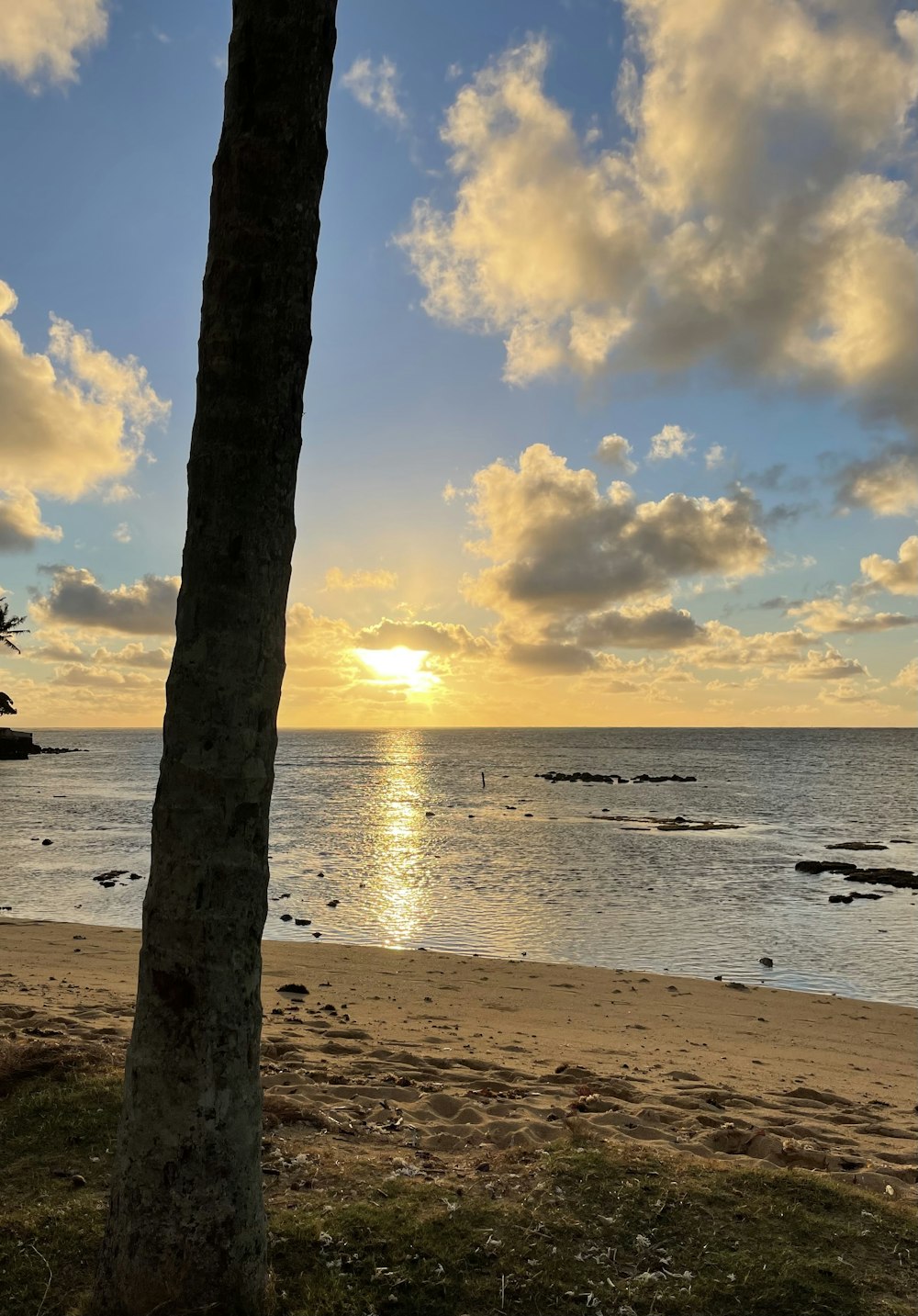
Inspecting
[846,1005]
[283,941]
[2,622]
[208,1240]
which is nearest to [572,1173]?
[208,1240]

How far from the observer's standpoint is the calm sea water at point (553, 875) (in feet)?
61.6

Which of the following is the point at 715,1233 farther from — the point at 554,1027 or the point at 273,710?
the point at 554,1027

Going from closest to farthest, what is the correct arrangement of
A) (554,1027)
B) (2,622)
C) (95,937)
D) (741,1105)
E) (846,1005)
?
(741,1105) < (554,1027) < (846,1005) < (95,937) < (2,622)

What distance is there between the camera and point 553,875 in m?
29.0

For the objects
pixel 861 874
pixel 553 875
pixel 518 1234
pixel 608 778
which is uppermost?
pixel 518 1234

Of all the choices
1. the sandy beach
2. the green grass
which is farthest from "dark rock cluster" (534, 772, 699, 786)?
A: the green grass

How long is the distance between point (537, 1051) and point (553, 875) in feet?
63.3

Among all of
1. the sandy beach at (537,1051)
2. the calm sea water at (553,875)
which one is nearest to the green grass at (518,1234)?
the sandy beach at (537,1051)

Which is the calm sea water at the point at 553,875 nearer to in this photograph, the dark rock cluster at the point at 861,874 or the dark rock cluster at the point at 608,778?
the dark rock cluster at the point at 861,874

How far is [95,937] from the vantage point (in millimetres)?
16641

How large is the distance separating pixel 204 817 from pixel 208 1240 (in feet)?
5.67

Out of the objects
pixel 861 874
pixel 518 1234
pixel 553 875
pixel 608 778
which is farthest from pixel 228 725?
pixel 608 778

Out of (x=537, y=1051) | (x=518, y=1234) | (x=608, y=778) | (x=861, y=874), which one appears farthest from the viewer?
(x=608, y=778)

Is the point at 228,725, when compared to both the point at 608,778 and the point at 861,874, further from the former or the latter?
the point at 608,778
